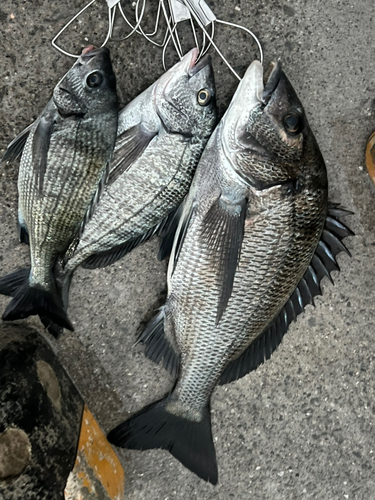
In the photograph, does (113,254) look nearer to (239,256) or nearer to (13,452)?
(239,256)

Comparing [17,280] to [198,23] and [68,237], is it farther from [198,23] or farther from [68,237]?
[198,23]

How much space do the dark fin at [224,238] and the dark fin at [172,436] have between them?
54 centimetres

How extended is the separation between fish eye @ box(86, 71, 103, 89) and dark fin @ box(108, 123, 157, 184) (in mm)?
211

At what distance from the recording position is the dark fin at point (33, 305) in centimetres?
164

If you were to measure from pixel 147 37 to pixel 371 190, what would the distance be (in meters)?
1.34

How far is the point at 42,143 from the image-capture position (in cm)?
153

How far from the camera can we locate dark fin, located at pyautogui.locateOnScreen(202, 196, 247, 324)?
5.06ft

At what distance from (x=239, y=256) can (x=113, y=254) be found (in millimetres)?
568

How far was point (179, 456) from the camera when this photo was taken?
1.79 meters

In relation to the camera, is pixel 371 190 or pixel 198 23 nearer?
pixel 198 23

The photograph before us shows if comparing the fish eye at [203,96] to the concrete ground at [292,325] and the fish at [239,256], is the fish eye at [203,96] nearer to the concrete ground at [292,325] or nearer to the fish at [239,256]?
the fish at [239,256]

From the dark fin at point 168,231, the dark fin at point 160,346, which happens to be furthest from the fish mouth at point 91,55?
the dark fin at point 160,346

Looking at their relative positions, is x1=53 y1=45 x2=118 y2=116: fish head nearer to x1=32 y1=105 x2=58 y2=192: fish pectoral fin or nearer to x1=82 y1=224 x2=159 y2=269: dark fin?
x1=32 y1=105 x2=58 y2=192: fish pectoral fin

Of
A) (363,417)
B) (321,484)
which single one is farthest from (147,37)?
(321,484)
